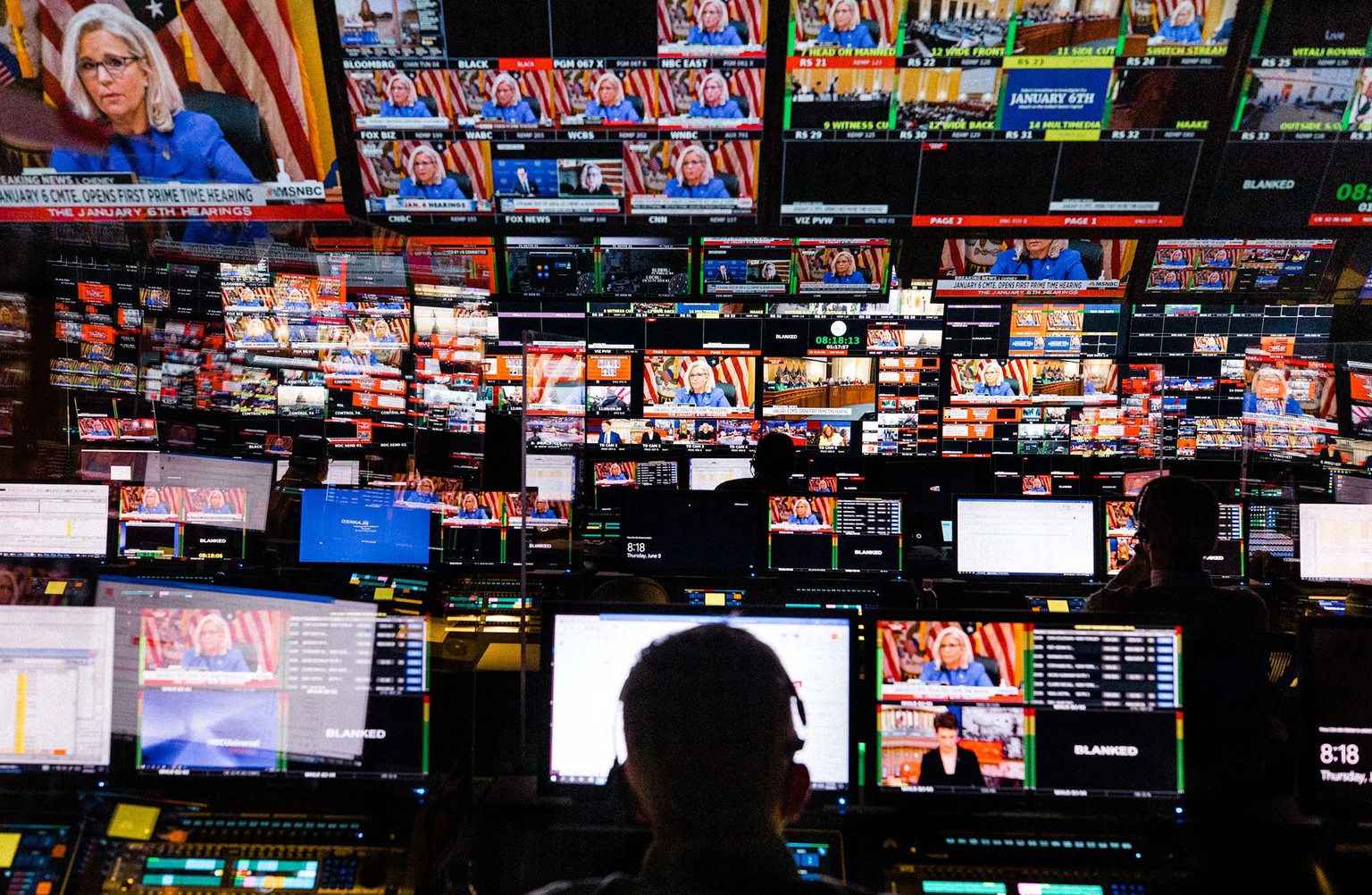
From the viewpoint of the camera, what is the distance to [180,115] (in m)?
3.08

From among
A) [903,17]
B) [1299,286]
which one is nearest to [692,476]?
[1299,286]

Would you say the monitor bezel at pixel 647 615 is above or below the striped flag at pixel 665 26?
below

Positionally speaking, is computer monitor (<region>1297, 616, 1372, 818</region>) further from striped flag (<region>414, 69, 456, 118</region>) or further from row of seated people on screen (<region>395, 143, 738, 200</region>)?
striped flag (<region>414, 69, 456, 118</region>)

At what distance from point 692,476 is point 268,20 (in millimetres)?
4746

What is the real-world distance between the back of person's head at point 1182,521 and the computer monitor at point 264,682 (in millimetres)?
2045

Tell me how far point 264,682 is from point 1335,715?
227 cm

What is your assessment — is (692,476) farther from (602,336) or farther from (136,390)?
(136,390)

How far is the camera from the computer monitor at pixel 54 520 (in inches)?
145

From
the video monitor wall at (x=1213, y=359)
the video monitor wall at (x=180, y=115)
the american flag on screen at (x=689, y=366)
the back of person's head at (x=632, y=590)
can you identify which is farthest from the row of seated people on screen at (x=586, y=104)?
the video monitor wall at (x=1213, y=359)

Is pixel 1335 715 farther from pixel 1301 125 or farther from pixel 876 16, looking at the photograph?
pixel 876 16

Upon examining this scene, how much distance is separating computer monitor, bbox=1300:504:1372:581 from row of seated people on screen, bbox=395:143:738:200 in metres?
3.41

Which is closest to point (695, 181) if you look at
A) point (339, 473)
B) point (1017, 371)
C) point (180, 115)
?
point (180, 115)

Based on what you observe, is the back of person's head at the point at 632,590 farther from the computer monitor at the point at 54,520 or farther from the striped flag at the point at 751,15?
the computer monitor at the point at 54,520

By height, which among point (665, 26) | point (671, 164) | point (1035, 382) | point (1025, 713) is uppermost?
point (665, 26)
